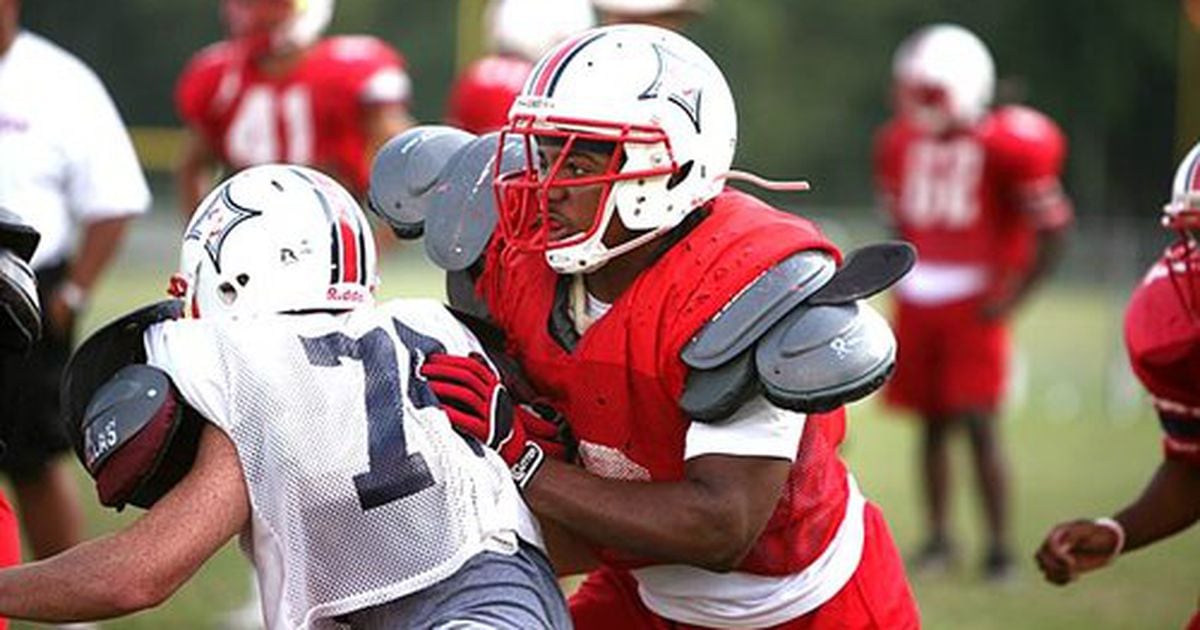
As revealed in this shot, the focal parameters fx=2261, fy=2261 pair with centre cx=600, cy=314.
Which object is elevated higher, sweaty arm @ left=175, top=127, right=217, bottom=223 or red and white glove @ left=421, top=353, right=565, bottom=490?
red and white glove @ left=421, top=353, right=565, bottom=490

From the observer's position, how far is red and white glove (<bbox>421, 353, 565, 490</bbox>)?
312 cm

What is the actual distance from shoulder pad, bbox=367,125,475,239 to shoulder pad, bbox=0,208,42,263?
595mm

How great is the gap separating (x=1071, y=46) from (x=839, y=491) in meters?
12.3

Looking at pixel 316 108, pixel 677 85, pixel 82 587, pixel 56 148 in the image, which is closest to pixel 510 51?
pixel 316 108

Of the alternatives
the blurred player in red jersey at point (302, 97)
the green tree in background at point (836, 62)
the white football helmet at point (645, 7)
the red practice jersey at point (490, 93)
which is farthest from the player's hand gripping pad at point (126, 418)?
the green tree in background at point (836, 62)

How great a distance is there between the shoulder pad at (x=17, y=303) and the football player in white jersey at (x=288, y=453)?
9.3 inches

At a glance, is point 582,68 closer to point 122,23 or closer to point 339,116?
point 339,116

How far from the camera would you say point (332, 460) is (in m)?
3.01

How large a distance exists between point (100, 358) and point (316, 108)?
3.74 m

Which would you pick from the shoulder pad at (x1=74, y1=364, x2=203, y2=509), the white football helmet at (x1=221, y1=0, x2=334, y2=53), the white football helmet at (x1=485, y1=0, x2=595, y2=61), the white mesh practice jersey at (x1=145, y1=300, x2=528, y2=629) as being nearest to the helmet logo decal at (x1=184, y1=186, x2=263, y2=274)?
the white mesh practice jersey at (x1=145, y1=300, x2=528, y2=629)

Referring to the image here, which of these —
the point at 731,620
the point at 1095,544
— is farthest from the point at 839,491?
the point at 1095,544

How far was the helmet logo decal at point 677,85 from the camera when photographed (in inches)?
132

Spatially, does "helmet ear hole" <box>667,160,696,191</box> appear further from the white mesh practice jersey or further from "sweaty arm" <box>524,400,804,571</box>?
the white mesh practice jersey

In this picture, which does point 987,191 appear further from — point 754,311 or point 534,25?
point 754,311
